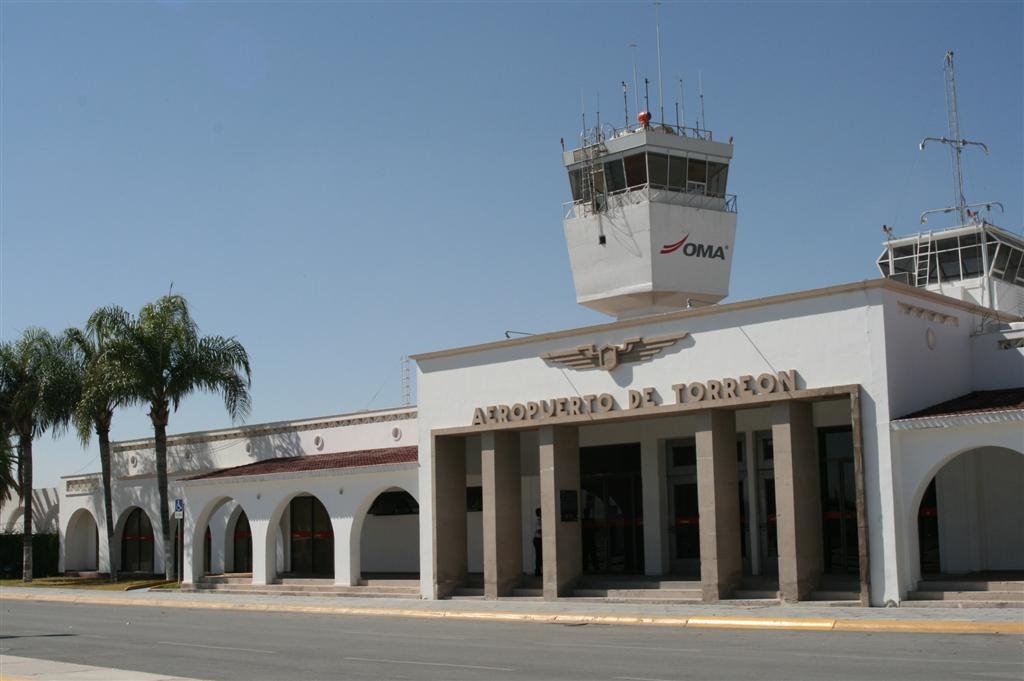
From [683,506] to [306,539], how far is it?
48.5 feet

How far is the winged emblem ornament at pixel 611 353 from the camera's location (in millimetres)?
26562

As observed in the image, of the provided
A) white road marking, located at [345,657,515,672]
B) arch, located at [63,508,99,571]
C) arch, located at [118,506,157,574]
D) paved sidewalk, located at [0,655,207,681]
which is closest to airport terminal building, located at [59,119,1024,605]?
arch, located at [118,506,157,574]

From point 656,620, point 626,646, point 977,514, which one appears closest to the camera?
point 626,646

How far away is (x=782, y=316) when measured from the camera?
968 inches

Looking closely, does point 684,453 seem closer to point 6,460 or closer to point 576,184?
point 576,184

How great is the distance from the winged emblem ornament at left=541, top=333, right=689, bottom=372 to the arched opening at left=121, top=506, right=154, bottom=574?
955 inches

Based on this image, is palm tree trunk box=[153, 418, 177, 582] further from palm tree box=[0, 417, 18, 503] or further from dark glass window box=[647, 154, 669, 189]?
dark glass window box=[647, 154, 669, 189]

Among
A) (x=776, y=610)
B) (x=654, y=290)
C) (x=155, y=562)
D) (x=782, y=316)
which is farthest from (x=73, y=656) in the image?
(x=155, y=562)

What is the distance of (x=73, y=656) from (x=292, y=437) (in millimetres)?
22258

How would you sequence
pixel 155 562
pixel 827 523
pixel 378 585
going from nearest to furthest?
pixel 827 523 → pixel 378 585 → pixel 155 562

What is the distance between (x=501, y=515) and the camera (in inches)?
1174

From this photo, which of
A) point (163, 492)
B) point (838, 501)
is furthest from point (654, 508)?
point (163, 492)

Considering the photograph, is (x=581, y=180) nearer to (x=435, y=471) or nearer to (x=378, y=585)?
(x=435, y=471)

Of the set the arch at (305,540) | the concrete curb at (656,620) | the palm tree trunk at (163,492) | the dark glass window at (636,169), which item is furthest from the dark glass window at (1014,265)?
the palm tree trunk at (163,492)
